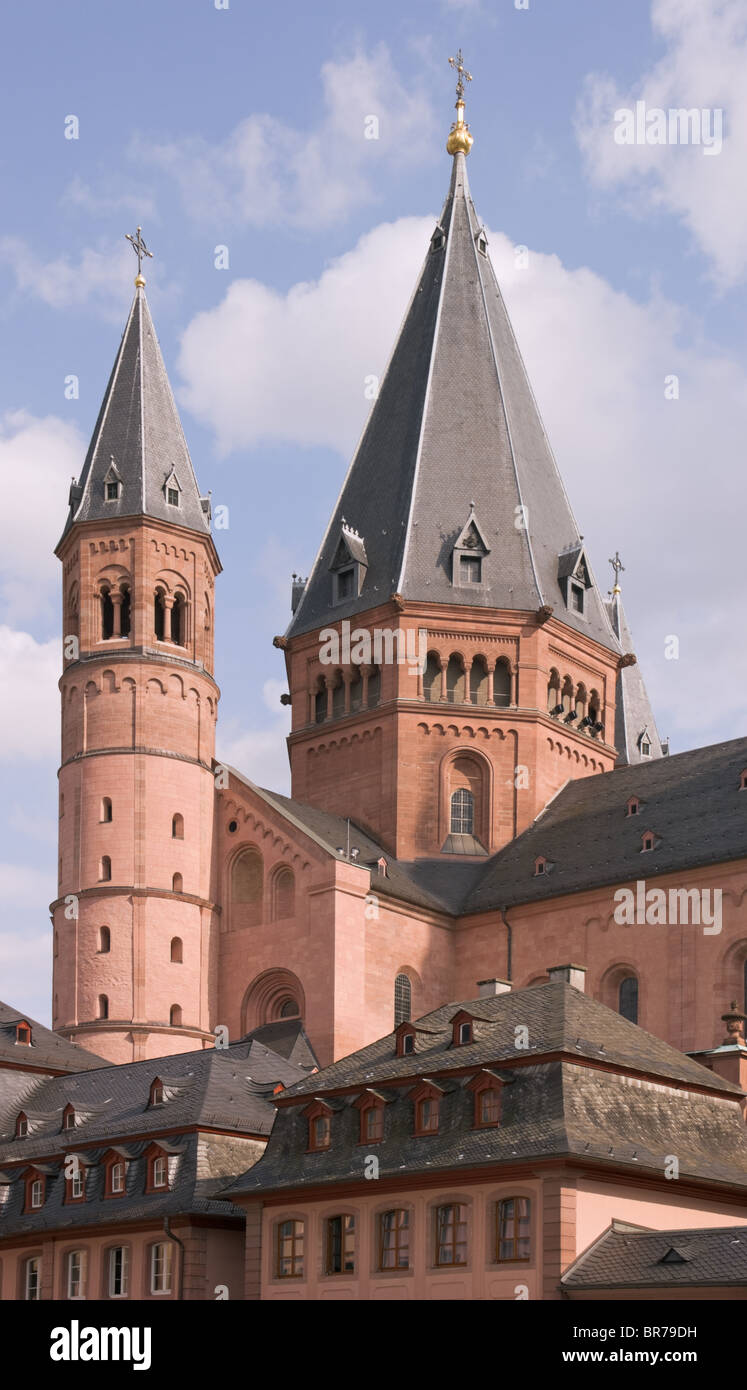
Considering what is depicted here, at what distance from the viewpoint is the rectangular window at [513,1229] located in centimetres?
4147

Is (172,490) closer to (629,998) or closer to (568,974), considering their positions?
(629,998)

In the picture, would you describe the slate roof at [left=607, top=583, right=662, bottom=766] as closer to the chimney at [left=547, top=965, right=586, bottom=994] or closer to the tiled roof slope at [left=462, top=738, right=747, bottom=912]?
the tiled roof slope at [left=462, top=738, right=747, bottom=912]

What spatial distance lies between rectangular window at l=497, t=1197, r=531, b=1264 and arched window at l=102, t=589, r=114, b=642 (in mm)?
38246

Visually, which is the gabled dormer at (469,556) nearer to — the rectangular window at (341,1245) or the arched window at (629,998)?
the arched window at (629,998)

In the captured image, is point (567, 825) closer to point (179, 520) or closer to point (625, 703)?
point (179, 520)

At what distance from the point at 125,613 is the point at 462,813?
51.9ft

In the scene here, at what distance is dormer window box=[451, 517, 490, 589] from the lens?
82.9 metres

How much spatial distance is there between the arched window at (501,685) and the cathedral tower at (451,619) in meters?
0.09

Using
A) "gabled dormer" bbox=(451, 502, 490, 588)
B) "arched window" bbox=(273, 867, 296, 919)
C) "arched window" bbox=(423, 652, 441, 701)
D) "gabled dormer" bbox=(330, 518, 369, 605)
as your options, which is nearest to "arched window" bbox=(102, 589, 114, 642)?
"arched window" bbox=(273, 867, 296, 919)

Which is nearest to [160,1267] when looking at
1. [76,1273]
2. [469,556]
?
[76,1273]

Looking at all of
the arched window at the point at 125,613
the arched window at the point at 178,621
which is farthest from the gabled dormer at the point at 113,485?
the arched window at the point at 178,621

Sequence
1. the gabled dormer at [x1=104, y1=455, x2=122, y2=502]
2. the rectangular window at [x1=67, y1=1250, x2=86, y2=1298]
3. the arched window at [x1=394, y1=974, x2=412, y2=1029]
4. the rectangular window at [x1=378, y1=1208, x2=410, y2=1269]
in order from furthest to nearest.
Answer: the gabled dormer at [x1=104, y1=455, x2=122, y2=502] → the arched window at [x1=394, y1=974, x2=412, y2=1029] → the rectangular window at [x1=67, y1=1250, x2=86, y2=1298] → the rectangular window at [x1=378, y1=1208, x2=410, y2=1269]

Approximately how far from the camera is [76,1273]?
5169 cm

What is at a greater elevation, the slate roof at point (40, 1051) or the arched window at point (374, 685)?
the arched window at point (374, 685)
